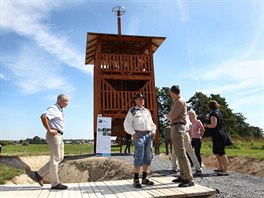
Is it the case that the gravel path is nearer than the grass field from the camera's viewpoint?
Yes

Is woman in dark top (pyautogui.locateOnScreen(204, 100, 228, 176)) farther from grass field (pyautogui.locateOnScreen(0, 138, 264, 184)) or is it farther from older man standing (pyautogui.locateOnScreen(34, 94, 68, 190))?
grass field (pyautogui.locateOnScreen(0, 138, 264, 184))

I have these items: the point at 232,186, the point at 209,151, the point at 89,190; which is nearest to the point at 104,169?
the point at 89,190

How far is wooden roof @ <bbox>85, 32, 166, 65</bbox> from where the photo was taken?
632 inches

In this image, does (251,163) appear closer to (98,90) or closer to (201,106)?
(98,90)

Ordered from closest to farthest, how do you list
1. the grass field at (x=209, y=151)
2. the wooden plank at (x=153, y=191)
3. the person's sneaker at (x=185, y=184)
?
the wooden plank at (x=153, y=191), the person's sneaker at (x=185, y=184), the grass field at (x=209, y=151)

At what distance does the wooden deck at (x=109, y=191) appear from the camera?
525cm

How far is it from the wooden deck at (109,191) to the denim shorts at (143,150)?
0.54 m

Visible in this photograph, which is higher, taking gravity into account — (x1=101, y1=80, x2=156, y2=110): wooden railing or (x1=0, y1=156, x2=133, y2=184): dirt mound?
(x1=101, y1=80, x2=156, y2=110): wooden railing

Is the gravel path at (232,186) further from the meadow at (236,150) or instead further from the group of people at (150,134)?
the meadow at (236,150)

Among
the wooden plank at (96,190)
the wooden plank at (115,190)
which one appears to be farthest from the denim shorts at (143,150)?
the wooden plank at (96,190)

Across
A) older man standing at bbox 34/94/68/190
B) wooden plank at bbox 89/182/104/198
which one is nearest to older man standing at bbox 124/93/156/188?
wooden plank at bbox 89/182/104/198

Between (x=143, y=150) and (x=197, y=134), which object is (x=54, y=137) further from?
(x=197, y=134)

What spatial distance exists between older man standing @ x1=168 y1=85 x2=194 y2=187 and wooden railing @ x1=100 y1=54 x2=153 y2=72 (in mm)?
9950

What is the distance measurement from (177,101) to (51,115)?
8.70 feet
